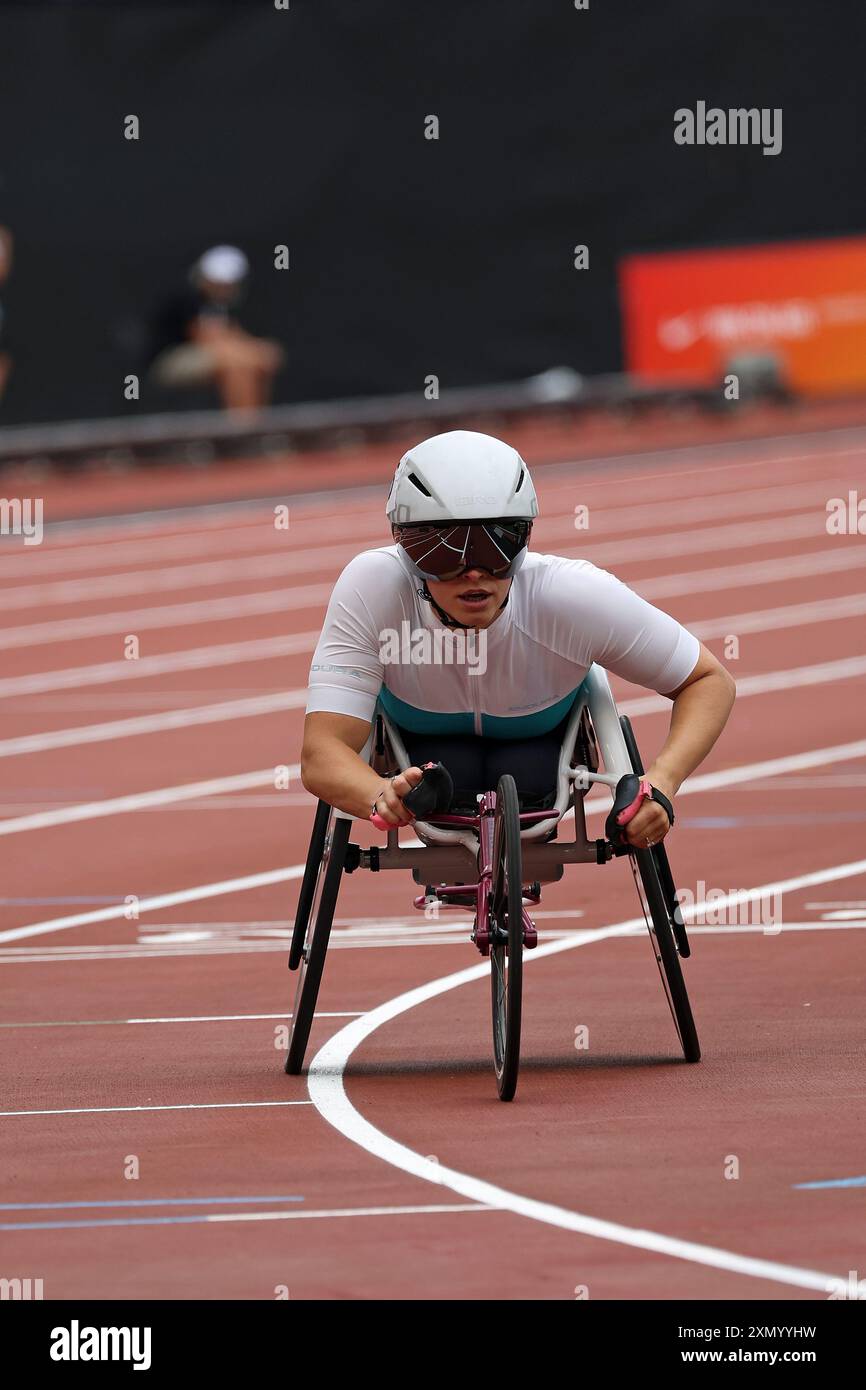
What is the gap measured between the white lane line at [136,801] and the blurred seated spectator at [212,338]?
1829 centimetres

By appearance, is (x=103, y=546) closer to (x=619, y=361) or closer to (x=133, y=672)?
(x=133, y=672)

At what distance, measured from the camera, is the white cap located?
33.2 metres

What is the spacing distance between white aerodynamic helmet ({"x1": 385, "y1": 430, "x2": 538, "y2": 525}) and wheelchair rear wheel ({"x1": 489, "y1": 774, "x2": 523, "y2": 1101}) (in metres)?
0.78

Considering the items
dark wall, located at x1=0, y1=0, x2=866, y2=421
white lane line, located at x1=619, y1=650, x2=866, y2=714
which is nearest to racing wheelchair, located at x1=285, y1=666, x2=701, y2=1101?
white lane line, located at x1=619, y1=650, x2=866, y2=714

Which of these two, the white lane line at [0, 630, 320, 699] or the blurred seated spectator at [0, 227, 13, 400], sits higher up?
the blurred seated spectator at [0, 227, 13, 400]

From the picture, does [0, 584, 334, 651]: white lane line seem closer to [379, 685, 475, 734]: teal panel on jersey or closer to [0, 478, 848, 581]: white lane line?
[0, 478, 848, 581]: white lane line

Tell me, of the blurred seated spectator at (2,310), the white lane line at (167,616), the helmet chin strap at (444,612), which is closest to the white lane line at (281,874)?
the helmet chin strap at (444,612)

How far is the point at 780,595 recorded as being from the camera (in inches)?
886

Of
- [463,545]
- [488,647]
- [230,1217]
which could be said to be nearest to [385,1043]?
[488,647]

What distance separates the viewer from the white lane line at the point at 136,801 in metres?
13.6

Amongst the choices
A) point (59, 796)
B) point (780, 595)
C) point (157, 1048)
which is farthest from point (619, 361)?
point (157, 1048)

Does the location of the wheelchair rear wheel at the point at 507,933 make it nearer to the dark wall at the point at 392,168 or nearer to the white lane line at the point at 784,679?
the white lane line at the point at 784,679

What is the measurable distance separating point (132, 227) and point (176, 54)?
7.58ft

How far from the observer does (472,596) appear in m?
7.59
